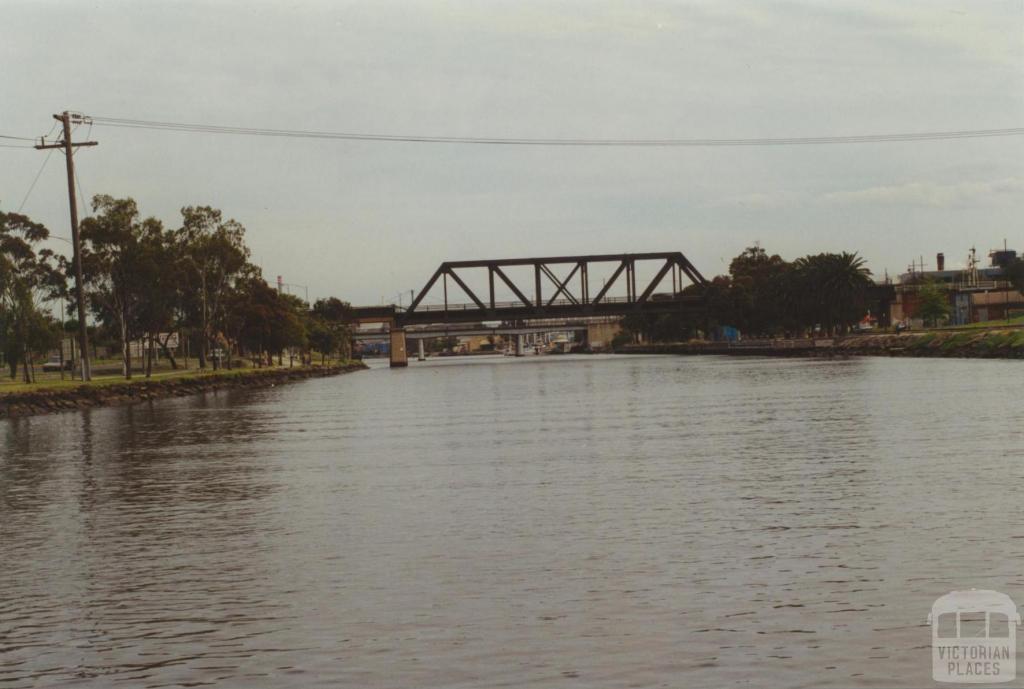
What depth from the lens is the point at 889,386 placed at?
60.8m

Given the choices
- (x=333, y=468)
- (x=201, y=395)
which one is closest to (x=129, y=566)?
(x=333, y=468)

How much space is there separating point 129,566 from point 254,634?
4.89 meters

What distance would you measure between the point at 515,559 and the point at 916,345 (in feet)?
366

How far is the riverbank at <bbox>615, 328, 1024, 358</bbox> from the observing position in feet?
325

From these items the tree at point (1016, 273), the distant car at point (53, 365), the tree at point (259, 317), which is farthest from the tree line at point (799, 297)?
the distant car at point (53, 365)

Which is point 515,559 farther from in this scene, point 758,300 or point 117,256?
point 758,300

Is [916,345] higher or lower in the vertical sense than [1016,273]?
lower

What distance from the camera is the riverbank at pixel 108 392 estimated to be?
71312mm

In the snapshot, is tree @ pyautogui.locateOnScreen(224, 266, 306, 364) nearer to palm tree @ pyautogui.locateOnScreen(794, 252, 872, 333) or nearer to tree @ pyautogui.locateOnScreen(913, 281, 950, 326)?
palm tree @ pyautogui.locateOnScreen(794, 252, 872, 333)

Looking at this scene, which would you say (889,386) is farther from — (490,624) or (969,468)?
(490,624)

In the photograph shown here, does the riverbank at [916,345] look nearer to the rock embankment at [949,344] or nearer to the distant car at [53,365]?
the rock embankment at [949,344]

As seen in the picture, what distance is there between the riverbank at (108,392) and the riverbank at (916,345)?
5910 centimetres

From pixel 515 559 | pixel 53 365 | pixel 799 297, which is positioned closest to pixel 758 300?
pixel 799 297

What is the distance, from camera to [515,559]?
16344 mm
